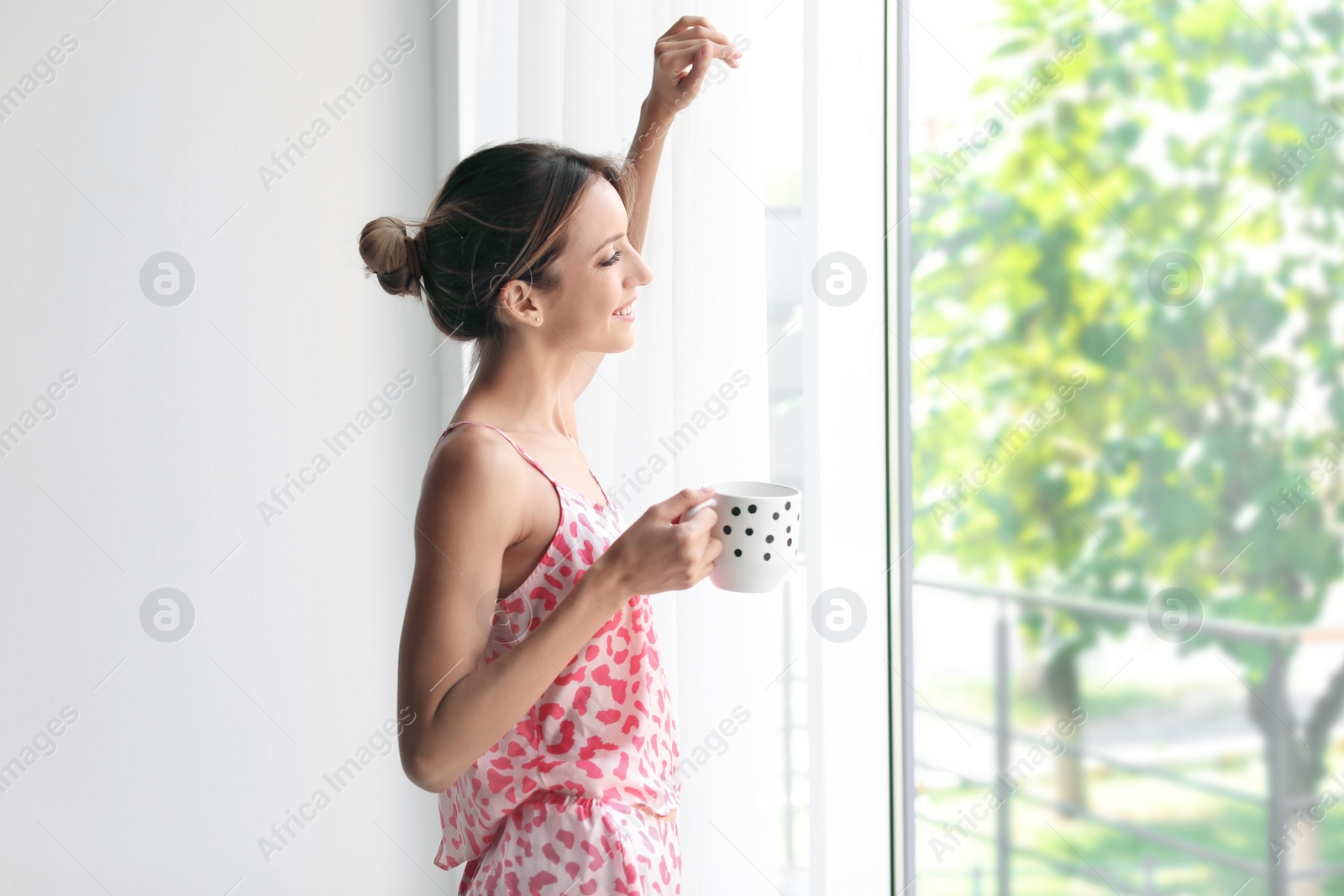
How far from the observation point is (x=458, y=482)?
911mm

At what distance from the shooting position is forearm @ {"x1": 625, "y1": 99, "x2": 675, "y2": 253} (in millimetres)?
1186

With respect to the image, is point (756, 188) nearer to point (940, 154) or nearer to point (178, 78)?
point (940, 154)

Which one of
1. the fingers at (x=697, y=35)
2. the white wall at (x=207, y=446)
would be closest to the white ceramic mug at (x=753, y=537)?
the fingers at (x=697, y=35)

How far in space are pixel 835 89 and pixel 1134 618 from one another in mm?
596

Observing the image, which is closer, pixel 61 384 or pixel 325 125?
pixel 61 384

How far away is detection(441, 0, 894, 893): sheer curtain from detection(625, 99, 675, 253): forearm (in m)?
0.07

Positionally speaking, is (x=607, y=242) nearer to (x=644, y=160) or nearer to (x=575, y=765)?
(x=644, y=160)

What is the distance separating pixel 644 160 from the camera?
1226mm

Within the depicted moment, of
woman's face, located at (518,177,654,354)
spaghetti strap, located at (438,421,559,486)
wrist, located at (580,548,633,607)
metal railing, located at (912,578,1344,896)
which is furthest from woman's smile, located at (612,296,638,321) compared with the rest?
metal railing, located at (912,578,1344,896)

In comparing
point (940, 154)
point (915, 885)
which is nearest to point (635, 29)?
point (940, 154)

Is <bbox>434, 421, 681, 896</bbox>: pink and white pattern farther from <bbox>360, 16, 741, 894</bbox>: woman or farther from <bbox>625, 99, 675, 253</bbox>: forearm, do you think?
<bbox>625, 99, 675, 253</bbox>: forearm

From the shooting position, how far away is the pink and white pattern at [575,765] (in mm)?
944

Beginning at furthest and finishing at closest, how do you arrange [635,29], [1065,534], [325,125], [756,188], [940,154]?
[325,125]
[635,29]
[756,188]
[940,154]
[1065,534]

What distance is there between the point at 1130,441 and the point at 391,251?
0.71m
